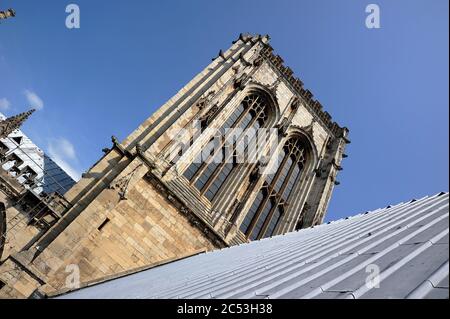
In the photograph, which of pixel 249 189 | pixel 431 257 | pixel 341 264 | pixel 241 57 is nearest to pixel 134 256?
pixel 249 189

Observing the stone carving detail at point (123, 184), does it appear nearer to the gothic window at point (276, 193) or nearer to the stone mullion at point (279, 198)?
the gothic window at point (276, 193)

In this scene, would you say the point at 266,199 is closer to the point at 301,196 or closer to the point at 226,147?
the point at 301,196

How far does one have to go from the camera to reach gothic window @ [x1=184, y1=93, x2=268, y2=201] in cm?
1866

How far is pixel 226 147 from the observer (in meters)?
20.7

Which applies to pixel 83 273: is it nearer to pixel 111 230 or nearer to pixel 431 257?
pixel 111 230

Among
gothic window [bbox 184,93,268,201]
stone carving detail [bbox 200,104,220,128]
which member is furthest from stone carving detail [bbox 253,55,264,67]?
stone carving detail [bbox 200,104,220,128]

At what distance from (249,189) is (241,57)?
8611 mm

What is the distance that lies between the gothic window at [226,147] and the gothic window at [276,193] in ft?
8.25

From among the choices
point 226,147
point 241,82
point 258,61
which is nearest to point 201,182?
point 226,147

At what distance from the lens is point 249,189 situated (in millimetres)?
20438

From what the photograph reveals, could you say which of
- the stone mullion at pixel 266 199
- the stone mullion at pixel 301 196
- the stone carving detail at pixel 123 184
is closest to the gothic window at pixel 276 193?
the stone mullion at pixel 266 199

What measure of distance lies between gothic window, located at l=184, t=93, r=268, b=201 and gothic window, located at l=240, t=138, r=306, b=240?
2.51 m
